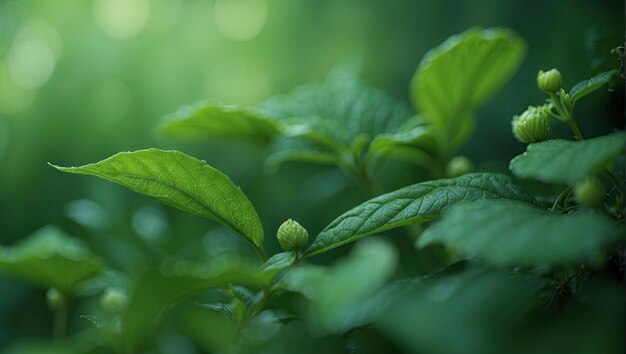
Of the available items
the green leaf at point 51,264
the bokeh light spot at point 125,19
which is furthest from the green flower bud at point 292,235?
the bokeh light spot at point 125,19

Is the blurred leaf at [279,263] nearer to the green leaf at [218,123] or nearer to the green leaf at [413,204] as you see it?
the green leaf at [413,204]

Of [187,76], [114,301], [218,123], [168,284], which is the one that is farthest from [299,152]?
[187,76]

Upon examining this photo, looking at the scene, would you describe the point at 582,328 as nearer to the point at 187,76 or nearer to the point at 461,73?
the point at 461,73

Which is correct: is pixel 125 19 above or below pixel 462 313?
above

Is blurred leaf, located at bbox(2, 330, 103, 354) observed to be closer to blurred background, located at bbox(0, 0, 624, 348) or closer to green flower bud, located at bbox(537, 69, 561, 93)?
green flower bud, located at bbox(537, 69, 561, 93)

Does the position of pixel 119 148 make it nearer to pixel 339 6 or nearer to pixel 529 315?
pixel 339 6

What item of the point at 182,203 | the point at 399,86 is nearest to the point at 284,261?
the point at 182,203
